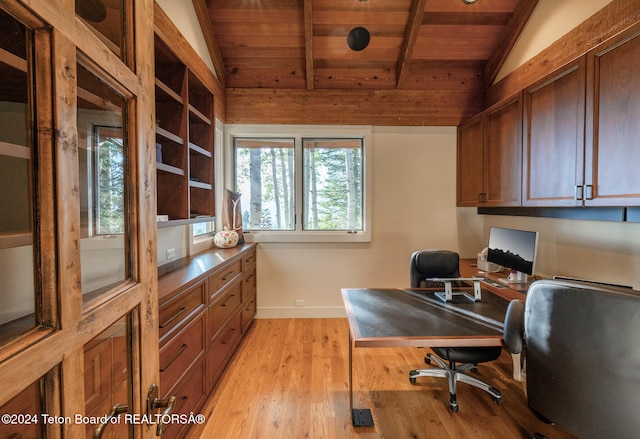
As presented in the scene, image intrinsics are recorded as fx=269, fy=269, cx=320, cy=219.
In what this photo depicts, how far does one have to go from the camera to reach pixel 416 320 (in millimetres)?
1649

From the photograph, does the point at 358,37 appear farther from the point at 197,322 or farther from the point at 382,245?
the point at 197,322

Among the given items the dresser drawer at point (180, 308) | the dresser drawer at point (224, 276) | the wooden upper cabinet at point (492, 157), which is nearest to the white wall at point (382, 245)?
the wooden upper cabinet at point (492, 157)

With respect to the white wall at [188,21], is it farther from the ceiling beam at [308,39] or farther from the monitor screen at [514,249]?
the monitor screen at [514,249]

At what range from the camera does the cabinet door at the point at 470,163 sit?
2.94 metres

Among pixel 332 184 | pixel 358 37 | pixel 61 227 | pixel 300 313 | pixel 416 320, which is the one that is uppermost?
pixel 358 37

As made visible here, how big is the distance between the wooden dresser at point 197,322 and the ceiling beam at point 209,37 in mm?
2098

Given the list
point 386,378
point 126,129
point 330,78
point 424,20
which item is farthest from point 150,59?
point 424,20

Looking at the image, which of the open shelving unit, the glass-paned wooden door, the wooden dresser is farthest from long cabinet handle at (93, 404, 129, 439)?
the open shelving unit

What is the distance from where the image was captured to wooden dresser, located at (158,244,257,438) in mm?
1451

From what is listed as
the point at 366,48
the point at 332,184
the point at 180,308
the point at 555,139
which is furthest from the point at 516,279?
the point at 366,48

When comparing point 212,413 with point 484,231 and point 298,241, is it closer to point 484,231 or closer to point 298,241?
point 298,241

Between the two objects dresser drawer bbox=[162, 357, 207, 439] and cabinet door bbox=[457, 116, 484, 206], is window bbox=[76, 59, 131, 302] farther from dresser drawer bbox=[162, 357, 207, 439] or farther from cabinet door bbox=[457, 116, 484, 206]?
cabinet door bbox=[457, 116, 484, 206]

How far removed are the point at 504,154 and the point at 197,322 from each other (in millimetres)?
2949

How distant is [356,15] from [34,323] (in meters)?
3.38
